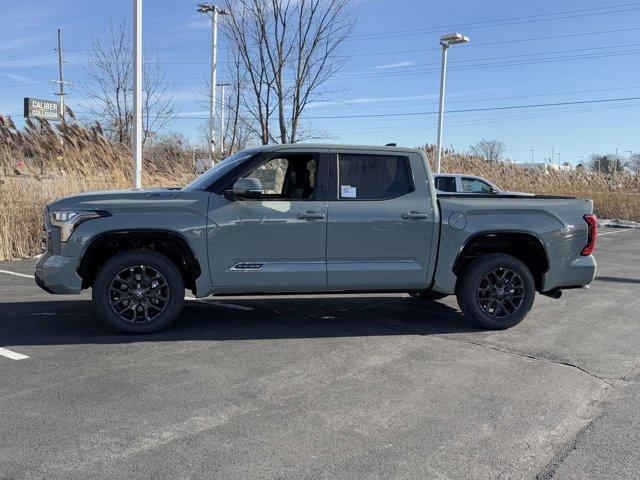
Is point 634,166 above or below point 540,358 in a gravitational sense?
above

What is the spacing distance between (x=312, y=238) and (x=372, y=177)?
959 mm

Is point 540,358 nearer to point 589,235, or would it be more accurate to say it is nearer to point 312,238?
point 589,235

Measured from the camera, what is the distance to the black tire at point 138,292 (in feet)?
18.5

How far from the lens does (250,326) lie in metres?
6.34

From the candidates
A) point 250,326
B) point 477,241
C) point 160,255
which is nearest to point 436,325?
point 477,241

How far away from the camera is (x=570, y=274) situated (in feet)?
21.0

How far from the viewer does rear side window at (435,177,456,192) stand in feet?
49.8

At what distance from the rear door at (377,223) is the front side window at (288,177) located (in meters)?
0.25

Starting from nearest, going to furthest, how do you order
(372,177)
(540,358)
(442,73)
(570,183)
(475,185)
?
(540,358) → (372,177) → (475,185) → (442,73) → (570,183)

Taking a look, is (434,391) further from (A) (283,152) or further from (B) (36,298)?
(B) (36,298)

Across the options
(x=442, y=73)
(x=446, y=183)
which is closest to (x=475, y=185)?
(x=446, y=183)

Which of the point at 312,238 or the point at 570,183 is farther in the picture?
the point at 570,183

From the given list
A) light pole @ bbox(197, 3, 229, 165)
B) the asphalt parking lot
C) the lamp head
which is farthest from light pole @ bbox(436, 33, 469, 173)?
the asphalt parking lot

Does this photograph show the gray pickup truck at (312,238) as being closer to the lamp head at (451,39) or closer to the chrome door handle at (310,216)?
the chrome door handle at (310,216)
